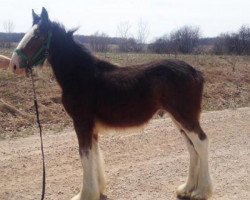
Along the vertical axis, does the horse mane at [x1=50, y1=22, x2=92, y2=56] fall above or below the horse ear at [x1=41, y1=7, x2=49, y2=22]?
below

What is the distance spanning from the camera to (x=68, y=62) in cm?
573

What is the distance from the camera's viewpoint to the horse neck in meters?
5.68

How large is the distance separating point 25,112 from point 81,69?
5.99m

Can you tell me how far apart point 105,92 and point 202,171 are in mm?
1761

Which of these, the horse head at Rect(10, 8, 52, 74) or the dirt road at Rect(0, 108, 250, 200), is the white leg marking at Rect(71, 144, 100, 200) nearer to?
the dirt road at Rect(0, 108, 250, 200)

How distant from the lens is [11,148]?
820cm

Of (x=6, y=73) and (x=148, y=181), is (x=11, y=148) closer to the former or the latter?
(x=148, y=181)

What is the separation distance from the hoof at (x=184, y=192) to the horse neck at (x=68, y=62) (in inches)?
81.4

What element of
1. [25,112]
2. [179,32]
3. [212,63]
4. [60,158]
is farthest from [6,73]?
[179,32]

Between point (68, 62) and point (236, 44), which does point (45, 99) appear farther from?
point (236, 44)

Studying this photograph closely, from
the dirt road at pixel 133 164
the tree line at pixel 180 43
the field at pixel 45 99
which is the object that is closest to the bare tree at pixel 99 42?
the tree line at pixel 180 43

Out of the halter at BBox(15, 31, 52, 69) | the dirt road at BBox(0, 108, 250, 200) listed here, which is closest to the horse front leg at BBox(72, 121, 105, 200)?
the dirt road at BBox(0, 108, 250, 200)

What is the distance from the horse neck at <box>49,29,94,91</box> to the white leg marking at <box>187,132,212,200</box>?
5.63 feet

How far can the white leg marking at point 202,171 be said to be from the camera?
5.66 meters
